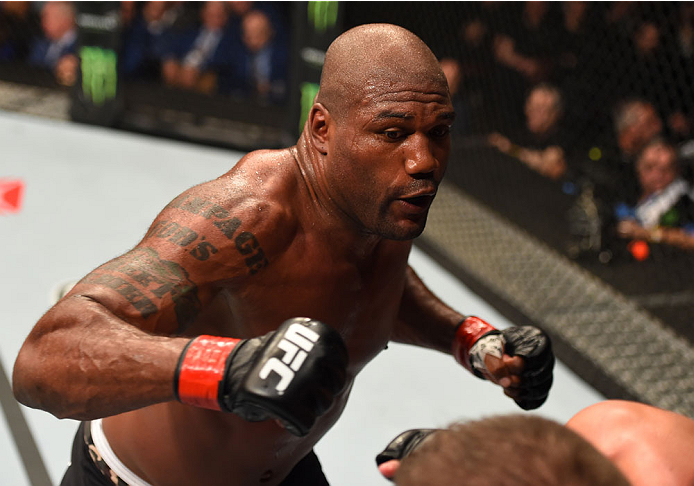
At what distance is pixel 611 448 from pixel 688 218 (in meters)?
2.51

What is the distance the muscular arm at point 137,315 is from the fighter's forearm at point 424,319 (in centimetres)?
56

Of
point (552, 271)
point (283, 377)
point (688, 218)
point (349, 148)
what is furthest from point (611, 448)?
point (552, 271)

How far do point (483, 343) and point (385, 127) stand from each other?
563 millimetres

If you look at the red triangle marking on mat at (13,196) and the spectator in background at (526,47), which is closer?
the red triangle marking on mat at (13,196)

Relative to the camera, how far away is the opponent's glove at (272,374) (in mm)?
983

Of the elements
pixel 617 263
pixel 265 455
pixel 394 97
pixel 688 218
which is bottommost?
pixel 617 263

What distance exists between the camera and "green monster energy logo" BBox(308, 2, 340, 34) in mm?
4480

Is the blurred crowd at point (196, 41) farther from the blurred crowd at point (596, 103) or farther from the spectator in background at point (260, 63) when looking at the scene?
the blurred crowd at point (596, 103)

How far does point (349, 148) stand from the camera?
135 centimetres

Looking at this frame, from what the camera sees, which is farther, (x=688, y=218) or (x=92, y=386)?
(x=688, y=218)

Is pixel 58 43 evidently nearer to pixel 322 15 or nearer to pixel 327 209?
pixel 322 15

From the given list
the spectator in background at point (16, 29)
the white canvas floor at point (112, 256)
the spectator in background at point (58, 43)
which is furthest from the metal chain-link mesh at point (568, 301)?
the spectator in background at point (16, 29)

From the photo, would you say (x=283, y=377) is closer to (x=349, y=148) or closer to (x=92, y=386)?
(x=92, y=386)

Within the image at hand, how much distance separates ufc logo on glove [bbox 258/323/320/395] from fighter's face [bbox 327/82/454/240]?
1.23 feet
